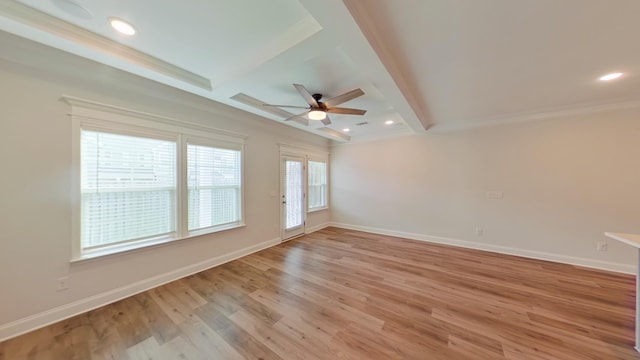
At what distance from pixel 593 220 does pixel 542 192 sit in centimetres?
71

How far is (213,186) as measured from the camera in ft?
11.6

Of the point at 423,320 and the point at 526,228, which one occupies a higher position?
the point at 526,228

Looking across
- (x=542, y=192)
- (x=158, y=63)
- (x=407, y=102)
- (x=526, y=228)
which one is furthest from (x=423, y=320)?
(x=158, y=63)

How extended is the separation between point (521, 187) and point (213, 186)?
5631mm

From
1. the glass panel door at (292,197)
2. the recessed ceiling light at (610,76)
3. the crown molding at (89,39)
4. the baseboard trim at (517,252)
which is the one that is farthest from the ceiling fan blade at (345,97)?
the baseboard trim at (517,252)

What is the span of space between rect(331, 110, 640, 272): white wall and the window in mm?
1366

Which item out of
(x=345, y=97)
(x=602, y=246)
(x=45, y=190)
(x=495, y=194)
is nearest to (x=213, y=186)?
(x=45, y=190)

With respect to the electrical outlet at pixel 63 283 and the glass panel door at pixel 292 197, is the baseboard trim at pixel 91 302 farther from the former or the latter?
the glass panel door at pixel 292 197

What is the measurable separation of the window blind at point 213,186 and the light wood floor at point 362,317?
859mm

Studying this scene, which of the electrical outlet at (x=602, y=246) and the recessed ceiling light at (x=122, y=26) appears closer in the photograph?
the recessed ceiling light at (x=122, y=26)

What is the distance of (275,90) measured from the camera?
299 cm

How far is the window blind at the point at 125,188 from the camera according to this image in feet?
7.59

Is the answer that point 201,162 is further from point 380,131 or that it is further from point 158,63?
point 380,131

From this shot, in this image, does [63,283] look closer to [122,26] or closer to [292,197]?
[122,26]
